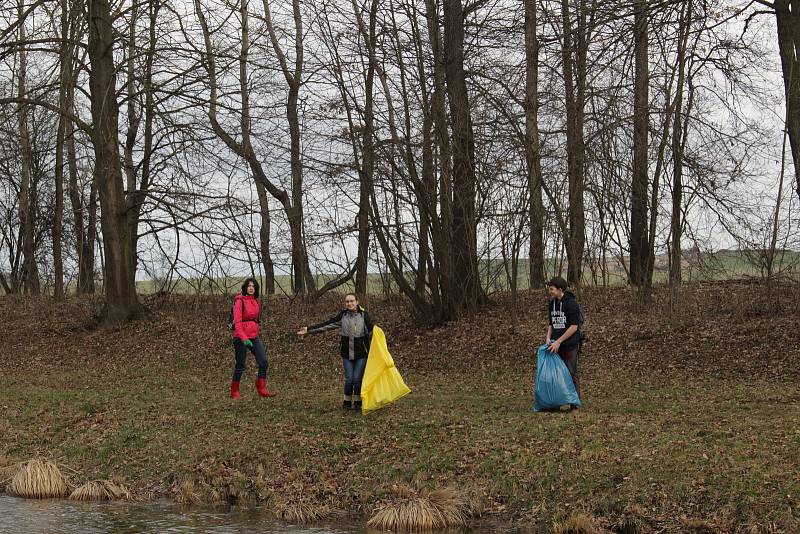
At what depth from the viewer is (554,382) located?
1270cm

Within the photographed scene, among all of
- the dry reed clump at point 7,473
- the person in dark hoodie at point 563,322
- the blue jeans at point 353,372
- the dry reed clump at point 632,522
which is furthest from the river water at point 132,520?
the person in dark hoodie at point 563,322

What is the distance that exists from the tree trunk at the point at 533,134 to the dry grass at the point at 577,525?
11910mm

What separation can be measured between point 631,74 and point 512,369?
7.52 metres

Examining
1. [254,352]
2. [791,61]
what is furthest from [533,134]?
[254,352]

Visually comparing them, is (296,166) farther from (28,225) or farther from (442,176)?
(28,225)

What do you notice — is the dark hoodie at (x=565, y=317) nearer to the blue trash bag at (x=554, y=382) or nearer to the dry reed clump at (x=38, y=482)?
the blue trash bag at (x=554, y=382)

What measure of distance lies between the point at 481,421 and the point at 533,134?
10.7 meters

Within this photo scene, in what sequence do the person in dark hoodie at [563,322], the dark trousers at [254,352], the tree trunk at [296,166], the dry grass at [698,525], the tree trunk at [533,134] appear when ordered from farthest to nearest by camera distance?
the tree trunk at [296,166] < the tree trunk at [533,134] < the dark trousers at [254,352] < the person in dark hoodie at [563,322] < the dry grass at [698,525]

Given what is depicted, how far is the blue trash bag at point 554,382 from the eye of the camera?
41.4ft

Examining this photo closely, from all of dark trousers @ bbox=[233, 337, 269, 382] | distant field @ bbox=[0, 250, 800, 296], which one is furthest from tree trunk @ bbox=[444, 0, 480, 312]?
dark trousers @ bbox=[233, 337, 269, 382]

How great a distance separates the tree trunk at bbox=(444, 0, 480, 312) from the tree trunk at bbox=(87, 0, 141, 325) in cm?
778

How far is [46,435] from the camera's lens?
1438 cm

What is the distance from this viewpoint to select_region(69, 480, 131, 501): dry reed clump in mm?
11906

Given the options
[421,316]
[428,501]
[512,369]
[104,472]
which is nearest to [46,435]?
[104,472]
